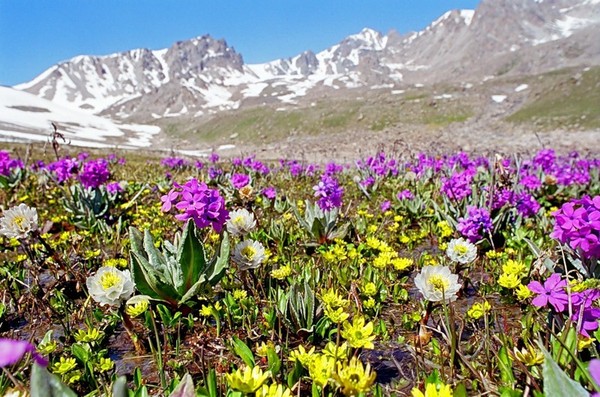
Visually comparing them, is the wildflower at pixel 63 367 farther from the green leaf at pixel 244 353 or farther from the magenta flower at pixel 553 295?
the magenta flower at pixel 553 295

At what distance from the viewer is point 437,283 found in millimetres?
2227

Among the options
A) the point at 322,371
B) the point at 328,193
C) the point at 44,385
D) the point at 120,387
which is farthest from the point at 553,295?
the point at 328,193

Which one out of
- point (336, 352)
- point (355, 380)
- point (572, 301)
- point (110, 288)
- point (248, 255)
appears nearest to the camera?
point (355, 380)

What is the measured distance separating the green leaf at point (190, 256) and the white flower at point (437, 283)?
1.35 m

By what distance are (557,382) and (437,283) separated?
0.87 metres

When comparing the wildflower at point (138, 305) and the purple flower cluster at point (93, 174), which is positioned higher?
the purple flower cluster at point (93, 174)

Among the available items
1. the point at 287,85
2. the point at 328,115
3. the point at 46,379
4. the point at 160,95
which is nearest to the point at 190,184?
the point at 46,379

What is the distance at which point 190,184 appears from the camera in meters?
2.80

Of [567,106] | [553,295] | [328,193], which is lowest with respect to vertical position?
[553,295]

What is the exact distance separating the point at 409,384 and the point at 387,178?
757 centimetres

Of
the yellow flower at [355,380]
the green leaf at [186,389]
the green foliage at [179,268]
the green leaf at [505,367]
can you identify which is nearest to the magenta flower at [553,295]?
the green leaf at [505,367]

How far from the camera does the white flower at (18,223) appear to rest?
2.92m

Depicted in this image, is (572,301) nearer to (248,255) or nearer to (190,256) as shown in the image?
(248,255)

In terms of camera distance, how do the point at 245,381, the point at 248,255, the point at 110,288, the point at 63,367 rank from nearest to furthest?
1. the point at 245,381
2. the point at 63,367
3. the point at 110,288
4. the point at 248,255
